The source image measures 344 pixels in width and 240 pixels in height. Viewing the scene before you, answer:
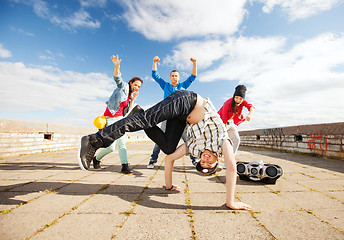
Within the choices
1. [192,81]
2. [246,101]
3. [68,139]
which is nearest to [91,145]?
[192,81]

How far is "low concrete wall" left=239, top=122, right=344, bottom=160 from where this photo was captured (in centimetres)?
569

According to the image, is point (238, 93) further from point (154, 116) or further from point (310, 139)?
point (310, 139)

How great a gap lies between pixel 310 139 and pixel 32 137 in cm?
1065

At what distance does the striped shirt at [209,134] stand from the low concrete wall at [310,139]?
5.97 meters

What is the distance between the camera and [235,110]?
11.4 ft

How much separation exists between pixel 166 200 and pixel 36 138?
6.85m

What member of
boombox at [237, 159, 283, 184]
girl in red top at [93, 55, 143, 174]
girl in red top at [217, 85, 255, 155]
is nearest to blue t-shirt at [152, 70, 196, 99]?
girl in red top at [93, 55, 143, 174]

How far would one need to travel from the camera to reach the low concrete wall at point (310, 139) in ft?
18.7

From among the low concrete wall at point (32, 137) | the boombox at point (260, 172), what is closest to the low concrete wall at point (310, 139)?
the boombox at point (260, 172)

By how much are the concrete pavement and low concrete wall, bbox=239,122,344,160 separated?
411cm

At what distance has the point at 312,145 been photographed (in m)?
6.74

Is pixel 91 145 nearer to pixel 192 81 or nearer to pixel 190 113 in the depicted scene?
pixel 190 113

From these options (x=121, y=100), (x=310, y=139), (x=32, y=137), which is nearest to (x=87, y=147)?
(x=121, y=100)

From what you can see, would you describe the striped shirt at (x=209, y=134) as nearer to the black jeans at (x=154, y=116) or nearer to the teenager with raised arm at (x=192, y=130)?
the teenager with raised arm at (x=192, y=130)
